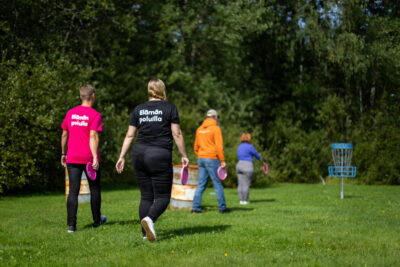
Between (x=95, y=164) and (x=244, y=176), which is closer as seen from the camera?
(x=95, y=164)

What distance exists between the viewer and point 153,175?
5801 millimetres

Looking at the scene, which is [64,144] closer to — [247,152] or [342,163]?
[247,152]

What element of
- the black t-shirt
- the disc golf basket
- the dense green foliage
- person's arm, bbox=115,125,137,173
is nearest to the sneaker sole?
person's arm, bbox=115,125,137,173

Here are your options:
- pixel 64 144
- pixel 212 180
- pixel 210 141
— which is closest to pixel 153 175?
pixel 64 144

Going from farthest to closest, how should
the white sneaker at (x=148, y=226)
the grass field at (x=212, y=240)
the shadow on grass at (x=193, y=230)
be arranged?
the shadow on grass at (x=193, y=230), the white sneaker at (x=148, y=226), the grass field at (x=212, y=240)

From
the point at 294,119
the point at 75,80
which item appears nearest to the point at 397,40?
the point at 294,119

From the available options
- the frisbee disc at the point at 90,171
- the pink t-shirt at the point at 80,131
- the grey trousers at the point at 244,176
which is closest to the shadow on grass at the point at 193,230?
the frisbee disc at the point at 90,171

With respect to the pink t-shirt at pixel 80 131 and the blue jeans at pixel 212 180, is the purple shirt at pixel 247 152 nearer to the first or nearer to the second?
the blue jeans at pixel 212 180

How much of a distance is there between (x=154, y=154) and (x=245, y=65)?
23813mm

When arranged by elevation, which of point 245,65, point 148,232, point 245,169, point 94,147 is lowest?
point 148,232

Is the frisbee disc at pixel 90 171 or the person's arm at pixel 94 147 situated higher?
the person's arm at pixel 94 147

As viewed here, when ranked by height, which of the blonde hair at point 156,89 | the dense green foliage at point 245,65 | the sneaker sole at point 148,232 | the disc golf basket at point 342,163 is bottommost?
the sneaker sole at point 148,232

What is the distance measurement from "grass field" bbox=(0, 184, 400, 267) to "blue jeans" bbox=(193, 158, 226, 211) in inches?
12.0

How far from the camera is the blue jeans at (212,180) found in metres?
9.41
